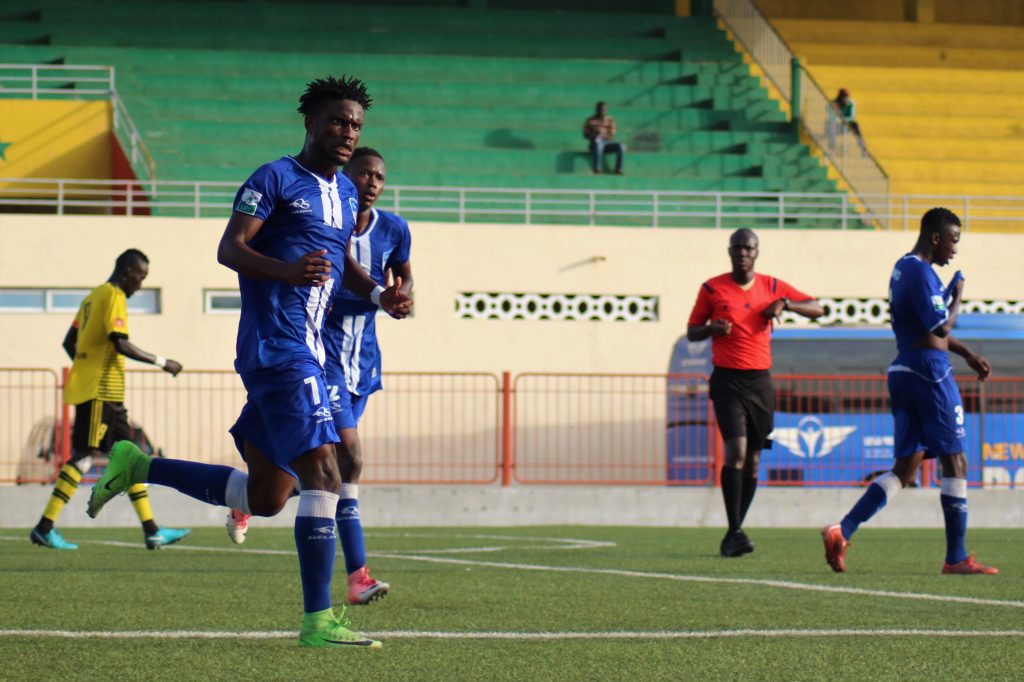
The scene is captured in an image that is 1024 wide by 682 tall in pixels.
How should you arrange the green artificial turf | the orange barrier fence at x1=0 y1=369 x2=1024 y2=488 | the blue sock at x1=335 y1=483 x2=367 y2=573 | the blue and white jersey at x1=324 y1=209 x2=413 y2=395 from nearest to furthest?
the green artificial turf → the blue sock at x1=335 y1=483 x2=367 y2=573 → the blue and white jersey at x1=324 y1=209 x2=413 y2=395 → the orange barrier fence at x1=0 y1=369 x2=1024 y2=488

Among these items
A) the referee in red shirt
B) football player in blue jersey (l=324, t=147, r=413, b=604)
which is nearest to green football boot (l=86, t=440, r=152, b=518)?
football player in blue jersey (l=324, t=147, r=413, b=604)

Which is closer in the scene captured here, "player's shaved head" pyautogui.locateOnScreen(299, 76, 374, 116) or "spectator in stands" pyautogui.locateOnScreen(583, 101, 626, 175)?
"player's shaved head" pyautogui.locateOnScreen(299, 76, 374, 116)

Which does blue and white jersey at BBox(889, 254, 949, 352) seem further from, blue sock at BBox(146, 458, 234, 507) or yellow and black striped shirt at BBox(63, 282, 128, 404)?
yellow and black striped shirt at BBox(63, 282, 128, 404)

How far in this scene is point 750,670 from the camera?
5.25m

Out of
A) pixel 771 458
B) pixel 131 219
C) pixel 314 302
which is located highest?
pixel 131 219

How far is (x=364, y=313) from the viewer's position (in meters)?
8.14

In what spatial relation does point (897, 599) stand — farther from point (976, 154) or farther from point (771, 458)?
point (976, 154)

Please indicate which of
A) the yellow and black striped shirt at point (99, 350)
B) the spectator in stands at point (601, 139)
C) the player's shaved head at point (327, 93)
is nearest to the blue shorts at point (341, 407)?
the player's shaved head at point (327, 93)

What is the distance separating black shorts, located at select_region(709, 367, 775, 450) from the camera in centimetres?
1106

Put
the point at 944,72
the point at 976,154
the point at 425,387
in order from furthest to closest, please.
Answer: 1. the point at 944,72
2. the point at 976,154
3. the point at 425,387

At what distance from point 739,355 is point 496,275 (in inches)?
554

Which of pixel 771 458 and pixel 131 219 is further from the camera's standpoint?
pixel 131 219

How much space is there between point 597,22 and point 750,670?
29.2 m

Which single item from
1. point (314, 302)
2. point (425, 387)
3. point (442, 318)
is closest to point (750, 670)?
point (314, 302)
